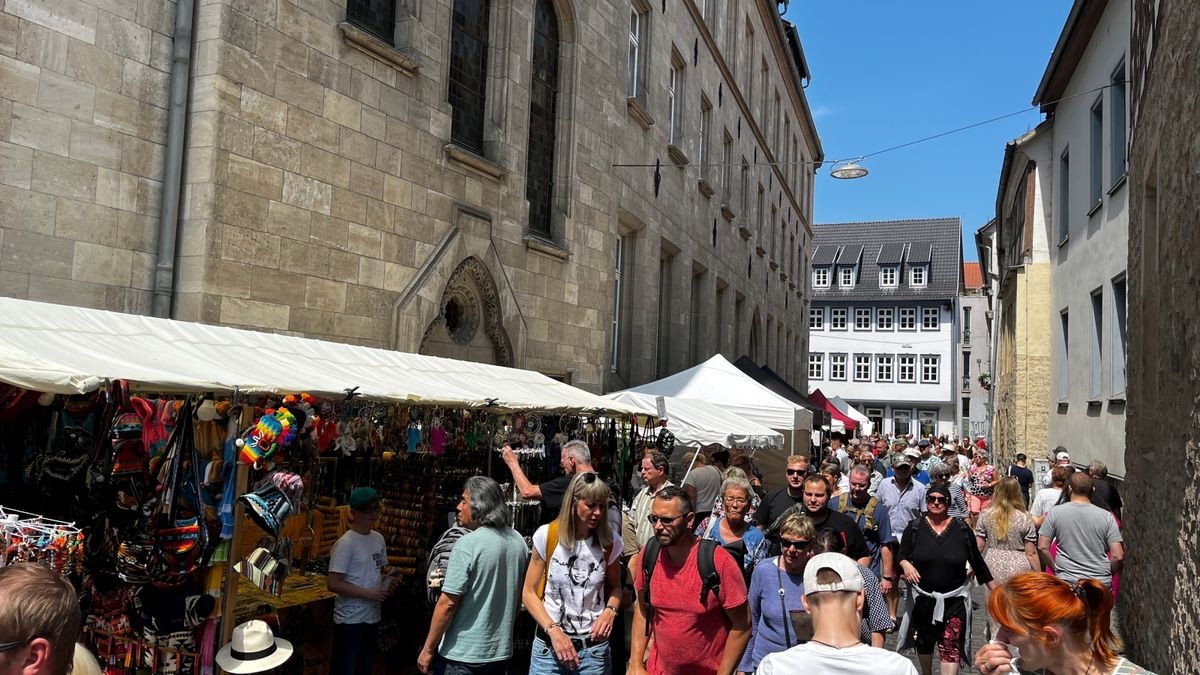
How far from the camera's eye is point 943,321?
5847 centimetres

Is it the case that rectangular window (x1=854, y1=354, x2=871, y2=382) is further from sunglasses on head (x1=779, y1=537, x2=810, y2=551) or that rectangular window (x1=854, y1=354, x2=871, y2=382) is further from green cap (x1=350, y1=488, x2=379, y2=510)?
sunglasses on head (x1=779, y1=537, x2=810, y2=551)

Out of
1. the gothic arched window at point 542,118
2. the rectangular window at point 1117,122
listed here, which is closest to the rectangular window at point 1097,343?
the rectangular window at point 1117,122

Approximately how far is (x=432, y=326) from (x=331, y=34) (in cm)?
343

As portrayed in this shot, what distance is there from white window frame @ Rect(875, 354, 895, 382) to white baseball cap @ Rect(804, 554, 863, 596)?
58.7 m

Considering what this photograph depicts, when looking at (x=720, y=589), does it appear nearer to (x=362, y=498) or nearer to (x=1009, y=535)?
(x=362, y=498)

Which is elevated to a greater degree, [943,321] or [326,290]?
[943,321]

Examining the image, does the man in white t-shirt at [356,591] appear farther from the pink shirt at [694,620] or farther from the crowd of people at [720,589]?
the pink shirt at [694,620]

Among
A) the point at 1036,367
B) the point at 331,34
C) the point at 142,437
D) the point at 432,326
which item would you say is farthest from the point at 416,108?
the point at 1036,367

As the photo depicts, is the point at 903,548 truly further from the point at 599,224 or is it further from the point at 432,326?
the point at 599,224

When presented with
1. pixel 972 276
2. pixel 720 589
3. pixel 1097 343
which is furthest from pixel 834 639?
pixel 972 276

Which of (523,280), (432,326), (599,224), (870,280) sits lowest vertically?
(432,326)

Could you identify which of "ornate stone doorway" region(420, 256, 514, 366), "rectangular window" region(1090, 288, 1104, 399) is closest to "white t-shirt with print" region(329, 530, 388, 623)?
"ornate stone doorway" region(420, 256, 514, 366)

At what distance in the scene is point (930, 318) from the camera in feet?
193

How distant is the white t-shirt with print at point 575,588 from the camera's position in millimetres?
4762
